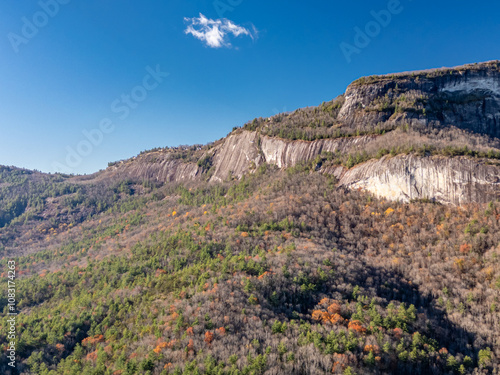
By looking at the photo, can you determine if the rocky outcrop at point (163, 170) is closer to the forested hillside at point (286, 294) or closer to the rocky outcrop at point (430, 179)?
the forested hillside at point (286, 294)

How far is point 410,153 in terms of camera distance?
7056cm

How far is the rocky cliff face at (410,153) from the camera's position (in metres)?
62.3

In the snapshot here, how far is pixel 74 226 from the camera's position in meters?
149

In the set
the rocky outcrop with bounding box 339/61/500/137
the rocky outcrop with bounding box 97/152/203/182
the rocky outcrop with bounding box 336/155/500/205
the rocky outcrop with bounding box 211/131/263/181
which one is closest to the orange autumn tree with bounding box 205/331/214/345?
the rocky outcrop with bounding box 336/155/500/205

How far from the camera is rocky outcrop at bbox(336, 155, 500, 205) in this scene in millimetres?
58625

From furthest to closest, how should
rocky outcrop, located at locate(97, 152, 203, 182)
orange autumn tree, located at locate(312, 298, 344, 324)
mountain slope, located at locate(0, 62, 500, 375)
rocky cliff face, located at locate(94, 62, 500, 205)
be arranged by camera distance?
rocky outcrop, located at locate(97, 152, 203, 182), rocky cliff face, located at locate(94, 62, 500, 205), orange autumn tree, located at locate(312, 298, 344, 324), mountain slope, located at locate(0, 62, 500, 375)

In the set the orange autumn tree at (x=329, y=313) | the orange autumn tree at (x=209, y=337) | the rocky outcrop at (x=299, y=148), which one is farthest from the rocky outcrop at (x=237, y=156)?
the orange autumn tree at (x=209, y=337)

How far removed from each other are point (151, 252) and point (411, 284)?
65.4m

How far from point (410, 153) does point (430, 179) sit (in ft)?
28.0

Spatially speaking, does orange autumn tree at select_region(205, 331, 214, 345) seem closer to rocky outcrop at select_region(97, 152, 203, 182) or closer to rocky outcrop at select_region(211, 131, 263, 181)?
rocky outcrop at select_region(211, 131, 263, 181)

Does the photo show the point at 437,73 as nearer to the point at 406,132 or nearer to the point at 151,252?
the point at 406,132

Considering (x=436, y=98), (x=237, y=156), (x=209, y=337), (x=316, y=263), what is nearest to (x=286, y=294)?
(x=316, y=263)

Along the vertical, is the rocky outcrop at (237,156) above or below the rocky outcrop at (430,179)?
above

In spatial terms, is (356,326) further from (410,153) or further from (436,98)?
(436,98)
